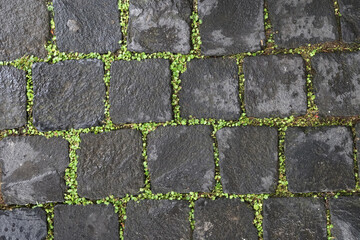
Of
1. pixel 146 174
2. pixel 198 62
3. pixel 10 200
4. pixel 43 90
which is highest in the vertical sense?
pixel 198 62

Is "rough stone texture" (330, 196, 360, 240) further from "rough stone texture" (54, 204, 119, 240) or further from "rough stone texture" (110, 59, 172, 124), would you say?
"rough stone texture" (54, 204, 119, 240)

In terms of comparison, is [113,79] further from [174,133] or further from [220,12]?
[220,12]


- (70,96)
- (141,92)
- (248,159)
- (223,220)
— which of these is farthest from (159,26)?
(223,220)

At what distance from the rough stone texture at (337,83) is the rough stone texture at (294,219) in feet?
2.45

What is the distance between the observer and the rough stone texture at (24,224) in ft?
9.40

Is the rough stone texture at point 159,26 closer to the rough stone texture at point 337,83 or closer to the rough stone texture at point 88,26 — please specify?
the rough stone texture at point 88,26

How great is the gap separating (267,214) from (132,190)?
43.7 inches

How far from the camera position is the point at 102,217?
2.84 m

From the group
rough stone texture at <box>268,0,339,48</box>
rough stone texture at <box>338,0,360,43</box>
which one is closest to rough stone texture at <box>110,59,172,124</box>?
rough stone texture at <box>268,0,339,48</box>

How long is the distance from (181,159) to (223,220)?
597mm

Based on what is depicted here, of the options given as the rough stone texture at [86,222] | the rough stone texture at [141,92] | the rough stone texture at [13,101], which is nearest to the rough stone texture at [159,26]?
the rough stone texture at [141,92]

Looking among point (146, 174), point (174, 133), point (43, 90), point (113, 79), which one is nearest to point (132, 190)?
point (146, 174)

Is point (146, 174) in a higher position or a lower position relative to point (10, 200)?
higher

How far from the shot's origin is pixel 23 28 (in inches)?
115
